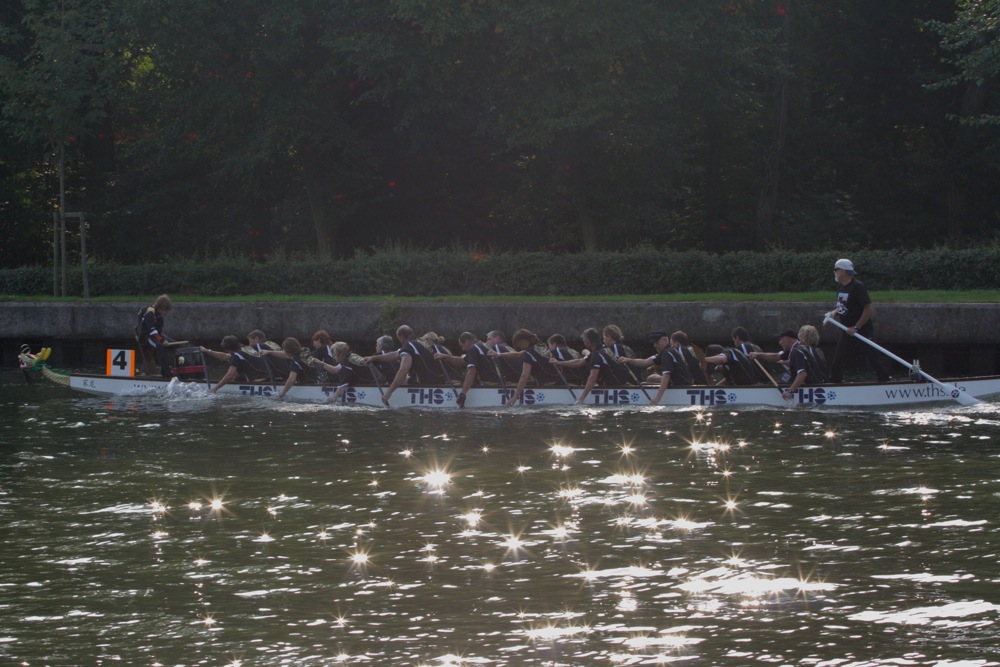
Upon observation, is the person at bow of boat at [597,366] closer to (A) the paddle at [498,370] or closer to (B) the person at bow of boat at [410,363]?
(A) the paddle at [498,370]

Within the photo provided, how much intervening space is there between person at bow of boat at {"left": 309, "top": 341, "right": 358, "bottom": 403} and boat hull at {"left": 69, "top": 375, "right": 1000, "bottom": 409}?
0.11 m

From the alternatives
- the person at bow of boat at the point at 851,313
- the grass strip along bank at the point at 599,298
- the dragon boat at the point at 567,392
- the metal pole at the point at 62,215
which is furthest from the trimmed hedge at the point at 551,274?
the person at bow of boat at the point at 851,313

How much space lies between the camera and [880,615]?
8680mm

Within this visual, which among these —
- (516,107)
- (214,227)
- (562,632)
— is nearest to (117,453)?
(562,632)

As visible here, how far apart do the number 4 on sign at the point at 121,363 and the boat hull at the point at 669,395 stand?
1.47 metres

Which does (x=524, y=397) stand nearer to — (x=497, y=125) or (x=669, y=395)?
(x=669, y=395)

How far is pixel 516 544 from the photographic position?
1086 cm

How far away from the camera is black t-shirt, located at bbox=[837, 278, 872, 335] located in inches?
735

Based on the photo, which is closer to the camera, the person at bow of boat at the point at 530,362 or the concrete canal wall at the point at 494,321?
the person at bow of boat at the point at 530,362

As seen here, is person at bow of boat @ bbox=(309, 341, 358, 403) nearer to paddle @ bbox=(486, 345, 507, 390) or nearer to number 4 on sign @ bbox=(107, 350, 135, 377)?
paddle @ bbox=(486, 345, 507, 390)

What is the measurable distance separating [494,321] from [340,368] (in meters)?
5.51

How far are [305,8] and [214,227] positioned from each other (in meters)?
10.8

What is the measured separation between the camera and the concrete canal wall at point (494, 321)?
870 inches

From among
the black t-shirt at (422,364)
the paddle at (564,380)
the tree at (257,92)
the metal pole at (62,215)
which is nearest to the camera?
the paddle at (564,380)
